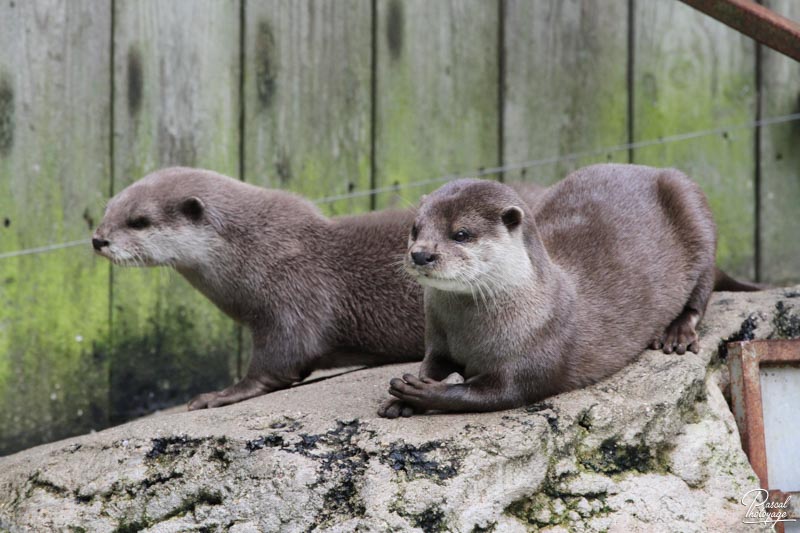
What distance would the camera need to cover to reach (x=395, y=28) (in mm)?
4055

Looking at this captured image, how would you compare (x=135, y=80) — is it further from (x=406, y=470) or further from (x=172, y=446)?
(x=406, y=470)

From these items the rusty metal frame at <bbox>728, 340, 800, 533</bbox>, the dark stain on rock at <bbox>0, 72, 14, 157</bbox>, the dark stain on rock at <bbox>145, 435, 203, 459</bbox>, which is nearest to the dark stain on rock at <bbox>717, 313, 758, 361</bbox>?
the rusty metal frame at <bbox>728, 340, 800, 533</bbox>

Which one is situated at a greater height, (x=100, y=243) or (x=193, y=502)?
(x=100, y=243)

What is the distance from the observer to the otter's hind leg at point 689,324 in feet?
10.2

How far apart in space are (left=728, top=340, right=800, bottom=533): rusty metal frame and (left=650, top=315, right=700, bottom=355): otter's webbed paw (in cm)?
10

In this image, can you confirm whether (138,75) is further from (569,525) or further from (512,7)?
(569,525)

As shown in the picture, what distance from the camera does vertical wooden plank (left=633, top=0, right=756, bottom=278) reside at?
425 cm

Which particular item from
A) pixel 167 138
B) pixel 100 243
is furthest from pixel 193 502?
pixel 167 138

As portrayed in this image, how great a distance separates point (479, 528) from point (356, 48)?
207cm

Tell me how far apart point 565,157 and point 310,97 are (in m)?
0.93

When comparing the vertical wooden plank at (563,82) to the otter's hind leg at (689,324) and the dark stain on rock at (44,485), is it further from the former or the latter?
the dark stain on rock at (44,485)

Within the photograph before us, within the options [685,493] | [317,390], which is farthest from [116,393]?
[685,493]

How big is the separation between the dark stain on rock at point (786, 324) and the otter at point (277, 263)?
1.02m

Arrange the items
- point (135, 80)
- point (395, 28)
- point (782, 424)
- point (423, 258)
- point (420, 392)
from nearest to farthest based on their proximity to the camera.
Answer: point (423, 258)
point (420, 392)
point (782, 424)
point (135, 80)
point (395, 28)
